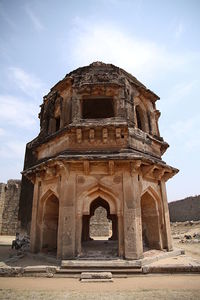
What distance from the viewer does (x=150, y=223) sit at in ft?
28.6

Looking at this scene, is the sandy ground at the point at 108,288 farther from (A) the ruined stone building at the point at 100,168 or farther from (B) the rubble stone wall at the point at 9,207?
(B) the rubble stone wall at the point at 9,207

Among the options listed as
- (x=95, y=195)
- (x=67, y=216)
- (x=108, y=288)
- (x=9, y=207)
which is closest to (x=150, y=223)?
(x=95, y=195)

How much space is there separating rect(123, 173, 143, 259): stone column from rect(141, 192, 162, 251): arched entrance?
1.47m

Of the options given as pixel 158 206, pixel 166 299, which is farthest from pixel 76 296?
pixel 158 206

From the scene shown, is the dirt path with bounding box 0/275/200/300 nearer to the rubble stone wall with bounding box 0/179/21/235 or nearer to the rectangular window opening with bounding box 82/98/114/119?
the rectangular window opening with bounding box 82/98/114/119

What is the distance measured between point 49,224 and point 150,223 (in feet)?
13.9

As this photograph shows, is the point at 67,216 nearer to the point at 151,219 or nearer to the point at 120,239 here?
the point at 120,239

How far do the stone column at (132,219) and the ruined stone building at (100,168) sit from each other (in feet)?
0.09

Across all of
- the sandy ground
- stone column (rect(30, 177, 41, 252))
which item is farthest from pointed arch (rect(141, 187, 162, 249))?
stone column (rect(30, 177, 41, 252))

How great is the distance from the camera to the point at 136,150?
8117 mm

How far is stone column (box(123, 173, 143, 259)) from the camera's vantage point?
6637 millimetres

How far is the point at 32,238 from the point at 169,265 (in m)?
5.31

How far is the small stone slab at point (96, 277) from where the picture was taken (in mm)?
5520

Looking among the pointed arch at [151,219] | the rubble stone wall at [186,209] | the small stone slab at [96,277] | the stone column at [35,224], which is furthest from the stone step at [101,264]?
the rubble stone wall at [186,209]
